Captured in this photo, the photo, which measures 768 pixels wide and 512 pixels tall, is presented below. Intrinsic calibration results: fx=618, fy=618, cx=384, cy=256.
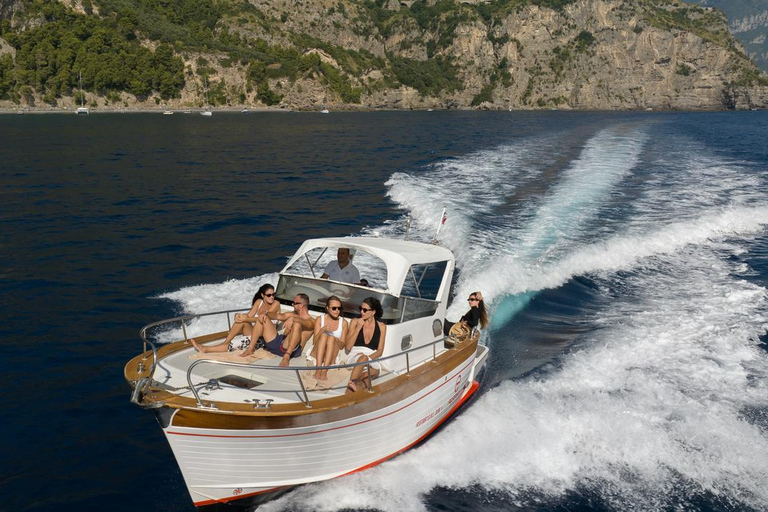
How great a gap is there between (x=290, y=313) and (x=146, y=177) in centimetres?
2889

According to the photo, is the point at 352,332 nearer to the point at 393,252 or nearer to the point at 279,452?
the point at 393,252

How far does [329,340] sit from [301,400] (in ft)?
3.51

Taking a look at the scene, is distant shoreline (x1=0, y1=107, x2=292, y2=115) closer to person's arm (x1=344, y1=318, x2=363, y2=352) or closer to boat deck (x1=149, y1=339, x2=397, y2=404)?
boat deck (x1=149, y1=339, x2=397, y2=404)

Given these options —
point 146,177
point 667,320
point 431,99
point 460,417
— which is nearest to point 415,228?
point 667,320

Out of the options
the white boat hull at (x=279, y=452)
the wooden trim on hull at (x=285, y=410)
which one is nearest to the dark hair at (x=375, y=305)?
the wooden trim on hull at (x=285, y=410)

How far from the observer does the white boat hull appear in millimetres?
7844

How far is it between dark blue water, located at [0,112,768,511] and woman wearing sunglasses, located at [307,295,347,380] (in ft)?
→ 5.56

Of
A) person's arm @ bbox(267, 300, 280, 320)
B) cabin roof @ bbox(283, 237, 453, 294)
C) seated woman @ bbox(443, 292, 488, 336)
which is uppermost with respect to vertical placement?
cabin roof @ bbox(283, 237, 453, 294)

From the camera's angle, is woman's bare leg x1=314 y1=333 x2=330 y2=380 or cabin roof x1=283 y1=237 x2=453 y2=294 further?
cabin roof x1=283 y1=237 x2=453 y2=294

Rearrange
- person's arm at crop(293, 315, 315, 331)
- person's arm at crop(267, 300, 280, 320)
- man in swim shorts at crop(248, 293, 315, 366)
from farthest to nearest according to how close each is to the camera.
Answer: person's arm at crop(267, 300, 280, 320) < person's arm at crop(293, 315, 315, 331) < man in swim shorts at crop(248, 293, 315, 366)

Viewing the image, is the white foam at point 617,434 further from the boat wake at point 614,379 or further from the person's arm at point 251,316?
the person's arm at point 251,316

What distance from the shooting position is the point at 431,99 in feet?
617

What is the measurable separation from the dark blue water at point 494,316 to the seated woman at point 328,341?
5.55 ft

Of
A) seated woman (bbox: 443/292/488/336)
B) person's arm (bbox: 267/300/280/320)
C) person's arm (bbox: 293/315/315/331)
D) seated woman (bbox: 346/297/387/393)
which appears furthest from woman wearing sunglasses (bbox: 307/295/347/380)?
seated woman (bbox: 443/292/488/336)
